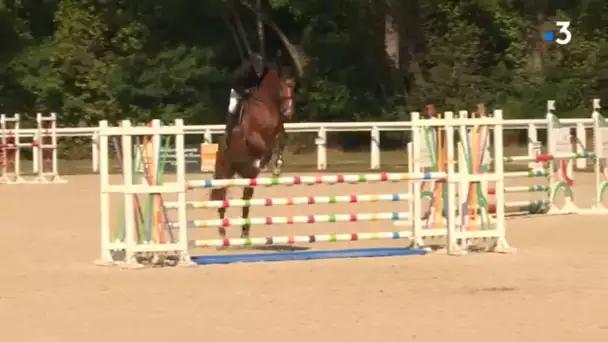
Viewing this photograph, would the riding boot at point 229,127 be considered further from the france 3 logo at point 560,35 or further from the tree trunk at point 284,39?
the tree trunk at point 284,39

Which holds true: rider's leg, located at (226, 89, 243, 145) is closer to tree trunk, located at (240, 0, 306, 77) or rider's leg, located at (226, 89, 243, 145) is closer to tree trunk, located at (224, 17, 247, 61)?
tree trunk, located at (240, 0, 306, 77)

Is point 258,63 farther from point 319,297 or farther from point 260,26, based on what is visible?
point 260,26

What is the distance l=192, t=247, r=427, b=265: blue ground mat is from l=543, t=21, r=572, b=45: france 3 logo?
94.9 feet

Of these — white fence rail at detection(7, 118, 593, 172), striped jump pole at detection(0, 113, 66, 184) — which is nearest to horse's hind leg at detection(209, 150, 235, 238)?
striped jump pole at detection(0, 113, 66, 184)

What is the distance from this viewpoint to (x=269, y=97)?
45.3ft

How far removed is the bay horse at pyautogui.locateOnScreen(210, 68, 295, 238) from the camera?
1375cm

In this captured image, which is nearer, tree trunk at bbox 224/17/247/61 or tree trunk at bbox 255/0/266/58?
tree trunk at bbox 255/0/266/58

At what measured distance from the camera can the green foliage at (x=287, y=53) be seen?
137ft

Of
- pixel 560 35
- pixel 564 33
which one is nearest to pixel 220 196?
pixel 564 33

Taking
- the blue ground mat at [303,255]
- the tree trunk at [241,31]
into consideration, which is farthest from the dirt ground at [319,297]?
the tree trunk at [241,31]

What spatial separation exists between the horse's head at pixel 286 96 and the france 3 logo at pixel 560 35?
2793cm

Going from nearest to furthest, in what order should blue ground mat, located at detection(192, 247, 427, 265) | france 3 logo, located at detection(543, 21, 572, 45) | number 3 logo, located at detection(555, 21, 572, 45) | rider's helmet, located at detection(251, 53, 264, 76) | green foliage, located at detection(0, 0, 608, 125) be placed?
blue ground mat, located at detection(192, 247, 427, 265) < rider's helmet, located at detection(251, 53, 264, 76) < number 3 logo, located at detection(555, 21, 572, 45) < france 3 logo, located at detection(543, 21, 572, 45) < green foliage, located at detection(0, 0, 608, 125)

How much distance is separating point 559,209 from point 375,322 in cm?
988

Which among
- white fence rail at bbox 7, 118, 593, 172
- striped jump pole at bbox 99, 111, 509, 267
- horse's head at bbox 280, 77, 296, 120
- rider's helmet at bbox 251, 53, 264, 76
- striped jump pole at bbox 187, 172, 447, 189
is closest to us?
striped jump pole at bbox 99, 111, 509, 267
